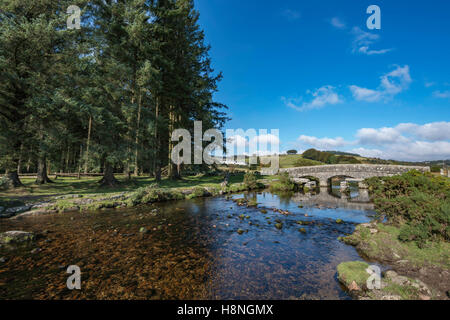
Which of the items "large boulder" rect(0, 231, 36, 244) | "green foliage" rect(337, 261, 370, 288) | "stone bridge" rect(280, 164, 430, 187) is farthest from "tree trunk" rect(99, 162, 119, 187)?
"stone bridge" rect(280, 164, 430, 187)

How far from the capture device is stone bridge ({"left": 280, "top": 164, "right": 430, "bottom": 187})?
89.6 feet

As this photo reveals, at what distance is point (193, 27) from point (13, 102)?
84.5ft

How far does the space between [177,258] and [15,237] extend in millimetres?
7704

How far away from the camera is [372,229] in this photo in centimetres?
857

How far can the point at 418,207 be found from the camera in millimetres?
7074

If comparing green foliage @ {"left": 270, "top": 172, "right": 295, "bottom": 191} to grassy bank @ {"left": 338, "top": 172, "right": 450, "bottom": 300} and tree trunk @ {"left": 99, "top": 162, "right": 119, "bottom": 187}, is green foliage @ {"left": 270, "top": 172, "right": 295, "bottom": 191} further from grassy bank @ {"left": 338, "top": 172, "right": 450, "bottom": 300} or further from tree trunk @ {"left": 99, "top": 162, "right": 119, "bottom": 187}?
tree trunk @ {"left": 99, "top": 162, "right": 119, "bottom": 187}

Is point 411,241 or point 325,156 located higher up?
point 325,156

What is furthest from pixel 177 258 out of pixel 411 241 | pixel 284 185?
pixel 284 185

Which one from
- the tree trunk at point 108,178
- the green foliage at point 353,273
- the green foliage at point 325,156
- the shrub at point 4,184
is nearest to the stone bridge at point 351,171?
the green foliage at point 353,273

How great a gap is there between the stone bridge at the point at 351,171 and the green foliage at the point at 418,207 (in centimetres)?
2168

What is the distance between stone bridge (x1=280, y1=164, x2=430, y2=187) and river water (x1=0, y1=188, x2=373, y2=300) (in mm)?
22126

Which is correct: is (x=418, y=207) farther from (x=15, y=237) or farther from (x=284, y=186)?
(x=284, y=186)

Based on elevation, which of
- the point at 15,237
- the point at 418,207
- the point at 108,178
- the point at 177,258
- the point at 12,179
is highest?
the point at 418,207
